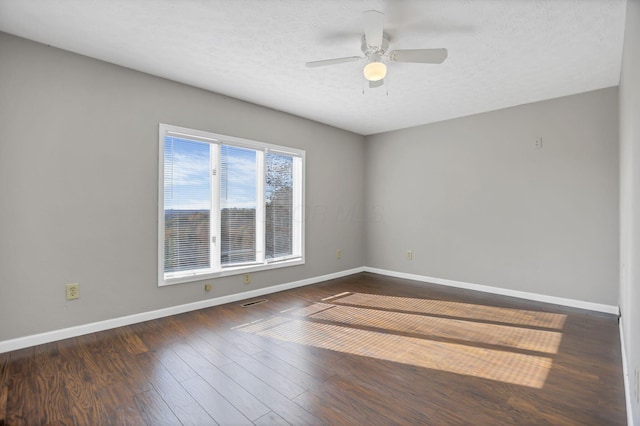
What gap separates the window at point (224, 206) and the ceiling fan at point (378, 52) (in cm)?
176

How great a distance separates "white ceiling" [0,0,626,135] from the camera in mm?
2115

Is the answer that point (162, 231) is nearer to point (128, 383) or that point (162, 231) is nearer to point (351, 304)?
point (128, 383)

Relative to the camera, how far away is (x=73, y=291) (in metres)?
2.70

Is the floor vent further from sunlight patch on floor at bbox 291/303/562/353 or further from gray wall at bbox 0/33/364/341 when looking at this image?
sunlight patch on floor at bbox 291/303/562/353

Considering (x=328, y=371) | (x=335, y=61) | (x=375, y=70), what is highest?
(x=335, y=61)

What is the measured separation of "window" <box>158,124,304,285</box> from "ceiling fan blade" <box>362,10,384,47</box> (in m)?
2.15

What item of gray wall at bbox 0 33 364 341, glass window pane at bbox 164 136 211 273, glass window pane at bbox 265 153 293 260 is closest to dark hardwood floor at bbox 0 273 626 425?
gray wall at bbox 0 33 364 341

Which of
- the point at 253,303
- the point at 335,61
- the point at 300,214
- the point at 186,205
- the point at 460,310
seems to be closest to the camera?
the point at 335,61

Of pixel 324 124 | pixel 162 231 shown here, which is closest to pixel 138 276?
pixel 162 231

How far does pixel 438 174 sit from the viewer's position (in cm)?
482

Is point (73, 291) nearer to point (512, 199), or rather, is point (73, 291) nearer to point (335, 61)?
point (335, 61)

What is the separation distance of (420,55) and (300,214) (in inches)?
111

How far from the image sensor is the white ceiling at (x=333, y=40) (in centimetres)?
212

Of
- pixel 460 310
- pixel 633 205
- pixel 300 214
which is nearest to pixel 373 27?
pixel 633 205
